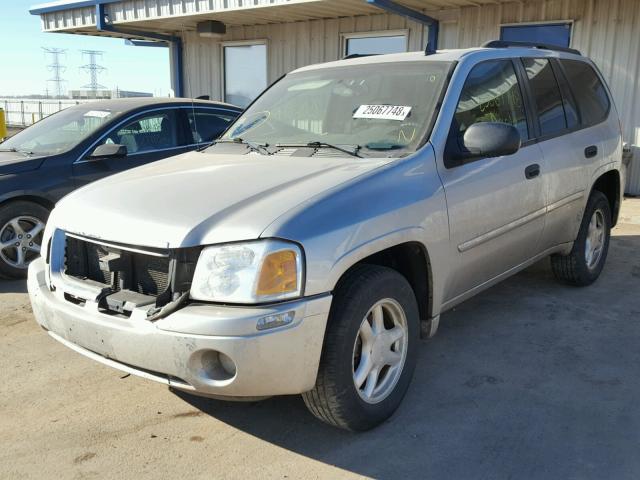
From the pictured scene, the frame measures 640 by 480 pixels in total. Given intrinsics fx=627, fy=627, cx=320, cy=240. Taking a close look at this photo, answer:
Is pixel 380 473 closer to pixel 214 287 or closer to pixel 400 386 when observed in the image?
pixel 400 386

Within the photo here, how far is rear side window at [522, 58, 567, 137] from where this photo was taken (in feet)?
14.3

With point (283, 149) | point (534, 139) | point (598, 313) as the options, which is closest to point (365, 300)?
point (283, 149)

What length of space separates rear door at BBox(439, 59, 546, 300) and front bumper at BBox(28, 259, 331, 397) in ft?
3.90

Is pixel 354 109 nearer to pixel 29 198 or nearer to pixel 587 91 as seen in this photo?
pixel 587 91

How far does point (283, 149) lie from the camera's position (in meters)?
3.71

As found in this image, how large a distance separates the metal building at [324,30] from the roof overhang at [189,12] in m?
0.02

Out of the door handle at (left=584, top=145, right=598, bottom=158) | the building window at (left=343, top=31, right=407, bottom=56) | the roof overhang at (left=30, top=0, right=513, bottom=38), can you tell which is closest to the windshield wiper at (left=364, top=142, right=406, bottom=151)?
the door handle at (left=584, top=145, right=598, bottom=158)

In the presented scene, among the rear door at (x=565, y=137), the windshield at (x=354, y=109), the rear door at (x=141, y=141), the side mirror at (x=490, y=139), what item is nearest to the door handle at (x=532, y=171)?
the rear door at (x=565, y=137)

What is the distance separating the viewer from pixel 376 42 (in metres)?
11.0

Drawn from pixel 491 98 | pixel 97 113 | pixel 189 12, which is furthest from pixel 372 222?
pixel 189 12

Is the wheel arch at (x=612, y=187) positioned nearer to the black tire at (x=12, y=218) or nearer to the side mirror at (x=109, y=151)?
the side mirror at (x=109, y=151)

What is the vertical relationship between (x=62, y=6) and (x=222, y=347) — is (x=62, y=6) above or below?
above

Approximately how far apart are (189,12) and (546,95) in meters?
8.57

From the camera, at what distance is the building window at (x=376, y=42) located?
10766 millimetres
